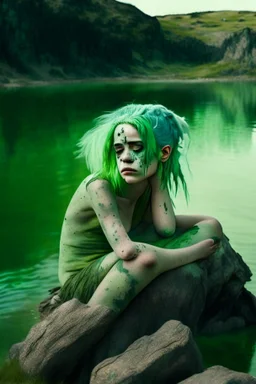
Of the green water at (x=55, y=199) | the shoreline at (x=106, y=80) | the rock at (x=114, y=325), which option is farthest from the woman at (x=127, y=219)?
the shoreline at (x=106, y=80)

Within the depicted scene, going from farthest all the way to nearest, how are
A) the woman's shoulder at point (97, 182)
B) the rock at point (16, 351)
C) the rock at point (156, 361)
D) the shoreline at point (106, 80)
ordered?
1. the shoreline at point (106, 80)
2. the woman's shoulder at point (97, 182)
3. the rock at point (16, 351)
4. the rock at point (156, 361)

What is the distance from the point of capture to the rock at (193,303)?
4996 millimetres

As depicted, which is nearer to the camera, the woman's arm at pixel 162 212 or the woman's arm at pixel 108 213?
the woman's arm at pixel 108 213

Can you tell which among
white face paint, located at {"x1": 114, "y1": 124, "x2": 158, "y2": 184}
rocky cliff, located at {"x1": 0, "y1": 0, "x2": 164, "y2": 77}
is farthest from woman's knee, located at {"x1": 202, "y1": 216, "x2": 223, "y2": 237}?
rocky cliff, located at {"x1": 0, "y1": 0, "x2": 164, "y2": 77}

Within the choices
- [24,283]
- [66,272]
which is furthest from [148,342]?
[24,283]

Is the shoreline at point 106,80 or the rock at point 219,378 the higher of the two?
the rock at point 219,378

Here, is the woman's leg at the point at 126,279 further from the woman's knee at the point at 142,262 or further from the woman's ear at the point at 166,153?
the woman's ear at the point at 166,153

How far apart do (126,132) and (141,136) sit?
3.9 inches

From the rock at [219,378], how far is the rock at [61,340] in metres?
0.74

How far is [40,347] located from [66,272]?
3.10ft

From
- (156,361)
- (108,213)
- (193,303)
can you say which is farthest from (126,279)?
(156,361)

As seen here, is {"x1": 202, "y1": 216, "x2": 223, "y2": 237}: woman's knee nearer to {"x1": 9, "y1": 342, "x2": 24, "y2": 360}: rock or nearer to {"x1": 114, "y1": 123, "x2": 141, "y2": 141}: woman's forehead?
{"x1": 114, "y1": 123, "x2": 141, "y2": 141}: woman's forehead

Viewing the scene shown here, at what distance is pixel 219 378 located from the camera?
13.7 feet

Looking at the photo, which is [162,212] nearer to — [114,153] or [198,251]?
[198,251]
